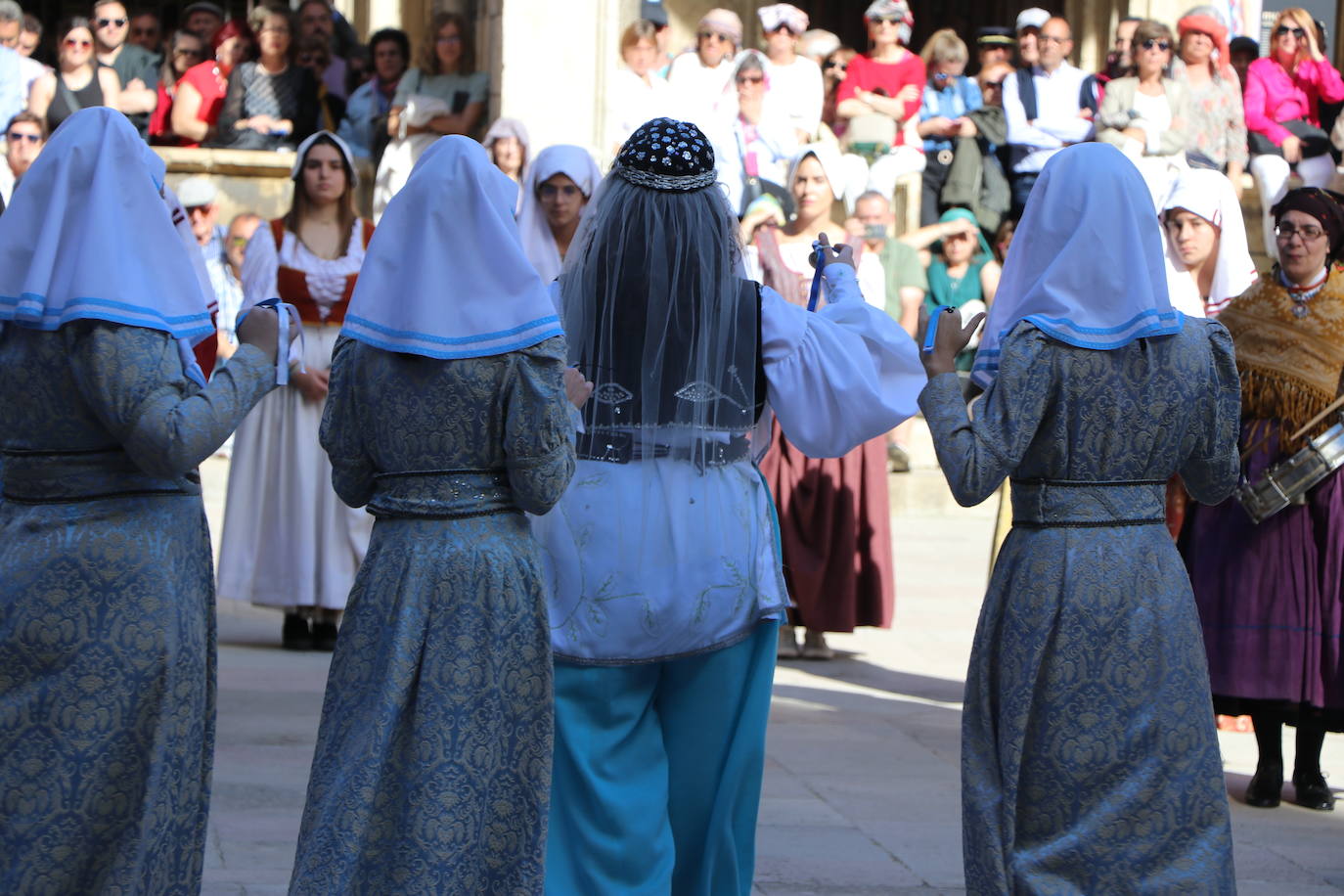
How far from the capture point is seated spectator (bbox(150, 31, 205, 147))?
14.9 metres

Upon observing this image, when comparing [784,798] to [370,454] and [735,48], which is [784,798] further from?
[735,48]

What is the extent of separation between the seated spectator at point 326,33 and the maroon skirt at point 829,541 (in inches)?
282

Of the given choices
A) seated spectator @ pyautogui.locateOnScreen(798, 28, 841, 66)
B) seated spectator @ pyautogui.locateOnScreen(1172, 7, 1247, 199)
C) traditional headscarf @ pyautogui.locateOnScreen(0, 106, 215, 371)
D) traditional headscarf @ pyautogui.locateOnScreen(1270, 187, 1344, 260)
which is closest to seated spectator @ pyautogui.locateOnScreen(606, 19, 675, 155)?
seated spectator @ pyautogui.locateOnScreen(798, 28, 841, 66)

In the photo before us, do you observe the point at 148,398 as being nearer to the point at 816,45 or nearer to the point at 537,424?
the point at 537,424

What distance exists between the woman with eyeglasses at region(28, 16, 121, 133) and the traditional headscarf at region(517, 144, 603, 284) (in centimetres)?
689

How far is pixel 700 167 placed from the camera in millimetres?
4457

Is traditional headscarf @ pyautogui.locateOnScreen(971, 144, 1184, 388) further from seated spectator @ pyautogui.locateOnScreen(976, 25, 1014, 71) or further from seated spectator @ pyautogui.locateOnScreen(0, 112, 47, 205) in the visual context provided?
seated spectator @ pyautogui.locateOnScreen(976, 25, 1014, 71)

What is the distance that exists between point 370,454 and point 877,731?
11.5 feet

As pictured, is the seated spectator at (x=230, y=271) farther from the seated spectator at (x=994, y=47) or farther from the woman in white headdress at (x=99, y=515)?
the woman in white headdress at (x=99, y=515)

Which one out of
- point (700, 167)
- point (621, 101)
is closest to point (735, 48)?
point (621, 101)

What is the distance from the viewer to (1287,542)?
20.2 ft

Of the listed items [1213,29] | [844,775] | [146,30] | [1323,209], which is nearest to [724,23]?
[1213,29]

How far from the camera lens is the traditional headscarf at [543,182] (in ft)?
24.9

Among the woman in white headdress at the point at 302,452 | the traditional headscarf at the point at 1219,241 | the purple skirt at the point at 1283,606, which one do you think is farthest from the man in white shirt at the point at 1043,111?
the purple skirt at the point at 1283,606
